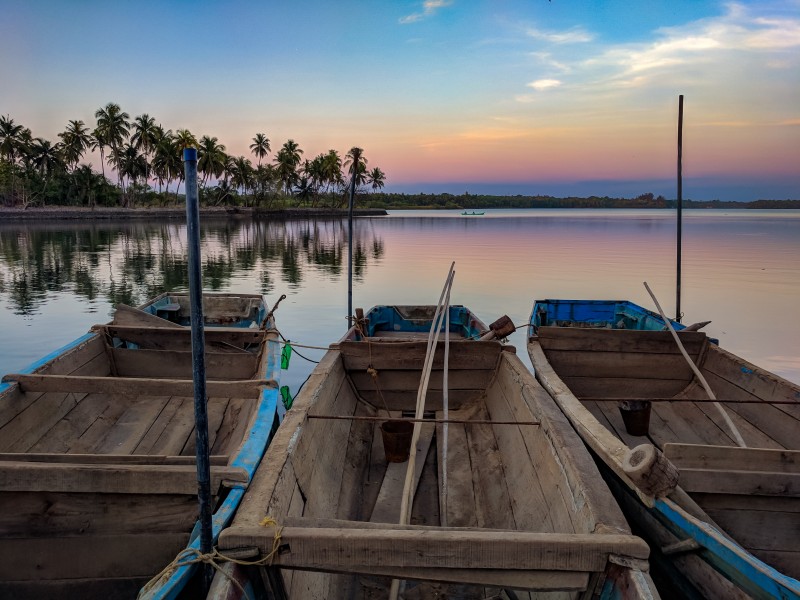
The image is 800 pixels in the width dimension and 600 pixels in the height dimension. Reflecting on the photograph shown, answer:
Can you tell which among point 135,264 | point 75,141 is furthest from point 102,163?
point 135,264

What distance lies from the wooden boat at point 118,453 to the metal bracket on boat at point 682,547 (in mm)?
2607

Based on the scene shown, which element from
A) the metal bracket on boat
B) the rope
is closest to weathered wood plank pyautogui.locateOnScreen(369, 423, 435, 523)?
the rope

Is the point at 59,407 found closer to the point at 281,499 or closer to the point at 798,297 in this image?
the point at 281,499

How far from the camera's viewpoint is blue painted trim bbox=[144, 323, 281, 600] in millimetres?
2234

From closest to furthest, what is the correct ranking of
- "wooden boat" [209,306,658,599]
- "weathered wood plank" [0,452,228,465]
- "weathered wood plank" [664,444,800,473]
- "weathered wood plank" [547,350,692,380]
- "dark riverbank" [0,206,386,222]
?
"wooden boat" [209,306,658,599], "weathered wood plank" [0,452,228,465], "weathered wood plank" [664,444,800,473], "weathered wood plank" [547,350,692,380], "dark riverbank" [0,206,386,222]

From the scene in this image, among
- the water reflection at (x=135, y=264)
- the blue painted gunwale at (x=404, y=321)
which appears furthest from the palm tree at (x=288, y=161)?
the blue painted gunwale at (x=404, y=321)

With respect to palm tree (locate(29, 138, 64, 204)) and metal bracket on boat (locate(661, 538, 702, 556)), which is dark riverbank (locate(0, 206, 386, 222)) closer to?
palm tree (locate(29, 138, 64, 204))

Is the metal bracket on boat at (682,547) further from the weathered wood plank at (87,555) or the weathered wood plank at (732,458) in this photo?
the weathered wood plank at (87,555)

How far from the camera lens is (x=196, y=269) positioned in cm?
226

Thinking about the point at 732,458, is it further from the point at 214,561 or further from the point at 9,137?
the point at 9,137

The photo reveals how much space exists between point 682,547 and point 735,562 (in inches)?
19.6

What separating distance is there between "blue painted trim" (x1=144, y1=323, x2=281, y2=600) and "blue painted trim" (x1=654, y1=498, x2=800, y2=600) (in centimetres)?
255

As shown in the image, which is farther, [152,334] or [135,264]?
[135,264]

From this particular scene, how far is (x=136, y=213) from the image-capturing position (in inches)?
2672
